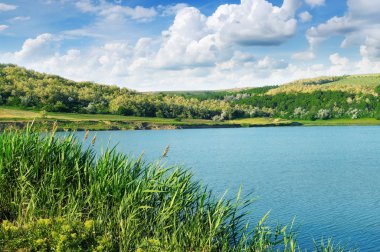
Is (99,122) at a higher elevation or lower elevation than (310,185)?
higher

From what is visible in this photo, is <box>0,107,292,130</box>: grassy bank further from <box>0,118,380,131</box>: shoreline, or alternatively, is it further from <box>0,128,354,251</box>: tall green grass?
<box>0,128,354,251</box>: tall green grass

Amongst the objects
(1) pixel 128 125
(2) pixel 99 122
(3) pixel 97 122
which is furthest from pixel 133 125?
(3) pixel 97 122

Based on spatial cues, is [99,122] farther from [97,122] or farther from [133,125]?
[133,125]

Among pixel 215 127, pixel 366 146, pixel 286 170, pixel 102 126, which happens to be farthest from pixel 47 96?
pixel 286 170

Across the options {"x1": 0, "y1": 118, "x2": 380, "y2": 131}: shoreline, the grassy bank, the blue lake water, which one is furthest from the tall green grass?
{"x1": 0, "y1": 118, "x2": 380, "y2": 131}: shoreline

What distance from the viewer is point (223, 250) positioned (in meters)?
13.5

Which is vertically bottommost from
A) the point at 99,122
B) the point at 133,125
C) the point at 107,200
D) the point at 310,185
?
the point at 310,185

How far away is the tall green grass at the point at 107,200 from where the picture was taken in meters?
13.4

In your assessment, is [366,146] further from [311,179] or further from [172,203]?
[172,203]

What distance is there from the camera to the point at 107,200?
1409 centimetres

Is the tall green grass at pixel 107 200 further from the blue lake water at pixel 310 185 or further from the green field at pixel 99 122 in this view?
the green field at pixel 99 122

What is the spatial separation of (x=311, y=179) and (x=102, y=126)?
104675 millimetres

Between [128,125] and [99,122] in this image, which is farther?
[128,125]

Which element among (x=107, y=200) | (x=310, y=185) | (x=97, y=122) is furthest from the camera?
(x=97, y=122)
